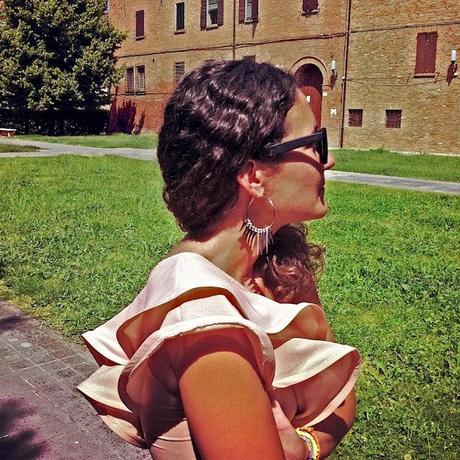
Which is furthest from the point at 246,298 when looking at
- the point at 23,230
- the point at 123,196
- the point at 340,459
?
the point at 123,196

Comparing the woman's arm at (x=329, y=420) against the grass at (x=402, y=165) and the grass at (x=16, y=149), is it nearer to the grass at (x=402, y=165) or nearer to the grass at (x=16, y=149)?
the grass at (x=402, y=165)

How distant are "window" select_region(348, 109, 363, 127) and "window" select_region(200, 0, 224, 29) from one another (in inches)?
331

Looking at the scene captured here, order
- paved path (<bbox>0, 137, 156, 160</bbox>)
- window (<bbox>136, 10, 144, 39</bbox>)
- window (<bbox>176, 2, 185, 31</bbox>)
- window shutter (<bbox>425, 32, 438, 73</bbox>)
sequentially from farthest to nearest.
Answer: window (<bbox>136, 10, 144, 39</bbox>) → window (<bbox>176, 2, 185, 31</bbox>) → window shutter (<bbox>425, 32, 438, 73</bbox>) → paved path (<bbox>0, 137, 156, 160</bbox>)

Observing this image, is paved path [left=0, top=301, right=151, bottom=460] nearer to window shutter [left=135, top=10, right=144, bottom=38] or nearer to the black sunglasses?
the black sunglasses

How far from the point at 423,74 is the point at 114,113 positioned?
19.3 m

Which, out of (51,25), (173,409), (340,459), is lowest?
(340,459)

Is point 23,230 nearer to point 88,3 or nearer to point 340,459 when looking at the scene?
point 340,459

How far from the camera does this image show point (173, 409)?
1257mm

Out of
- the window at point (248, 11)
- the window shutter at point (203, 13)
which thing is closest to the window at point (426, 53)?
the window at point (248, 11)

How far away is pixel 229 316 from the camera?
113 cm

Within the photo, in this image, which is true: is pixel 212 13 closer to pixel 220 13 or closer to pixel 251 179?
pixel 220 13

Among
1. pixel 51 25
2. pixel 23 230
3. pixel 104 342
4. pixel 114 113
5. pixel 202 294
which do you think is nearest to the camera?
pixel 202 294

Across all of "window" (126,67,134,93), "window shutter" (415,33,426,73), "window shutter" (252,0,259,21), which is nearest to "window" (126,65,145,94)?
"window" (126,67,134,93)

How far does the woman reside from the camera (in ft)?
3.67
